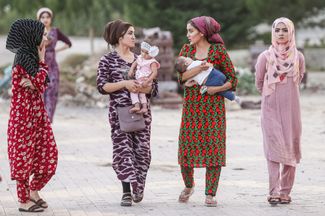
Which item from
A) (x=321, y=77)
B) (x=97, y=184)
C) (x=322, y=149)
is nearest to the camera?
(x=97, y=184)

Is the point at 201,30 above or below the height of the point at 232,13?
above

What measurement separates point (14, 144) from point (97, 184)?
2035 mm

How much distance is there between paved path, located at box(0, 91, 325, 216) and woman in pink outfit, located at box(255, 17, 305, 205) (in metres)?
0.26

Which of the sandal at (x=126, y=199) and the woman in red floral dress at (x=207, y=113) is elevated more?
the woman in red floral dress at (x=207, y=113)

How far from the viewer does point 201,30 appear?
26.9ft

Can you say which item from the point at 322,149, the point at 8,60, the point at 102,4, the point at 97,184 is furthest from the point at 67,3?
the point at 97,184

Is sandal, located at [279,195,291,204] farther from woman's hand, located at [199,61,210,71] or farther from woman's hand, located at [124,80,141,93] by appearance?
woman's hand, located at [124,80,141,93]

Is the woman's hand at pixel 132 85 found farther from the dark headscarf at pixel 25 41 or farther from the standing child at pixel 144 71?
the dark headscarf at pixel 25 41

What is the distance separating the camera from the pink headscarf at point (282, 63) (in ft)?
27.4

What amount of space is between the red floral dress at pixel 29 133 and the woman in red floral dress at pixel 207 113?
1.17 metres

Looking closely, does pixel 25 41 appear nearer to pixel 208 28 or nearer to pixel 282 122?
pixel 208 28

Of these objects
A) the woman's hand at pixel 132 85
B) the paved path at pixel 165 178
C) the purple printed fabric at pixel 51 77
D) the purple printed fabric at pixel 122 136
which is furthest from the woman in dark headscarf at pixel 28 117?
the purple printed fabric at pixel 51 77

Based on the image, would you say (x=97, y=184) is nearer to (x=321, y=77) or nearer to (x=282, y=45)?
(x=282, y=45)

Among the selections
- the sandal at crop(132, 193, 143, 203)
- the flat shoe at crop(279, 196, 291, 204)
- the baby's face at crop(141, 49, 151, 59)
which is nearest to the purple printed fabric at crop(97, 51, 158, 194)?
the sandal at crop(132, 193, 143, 203)
